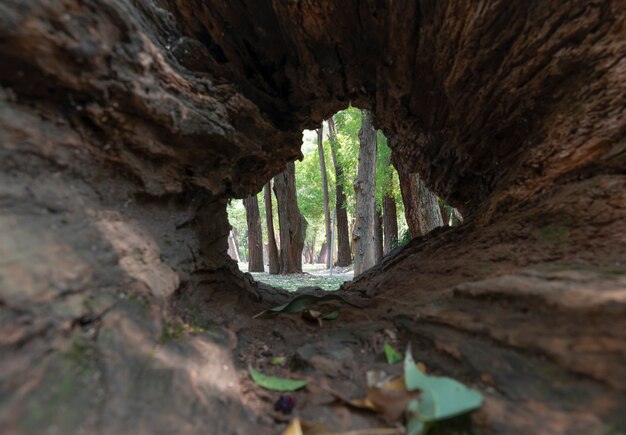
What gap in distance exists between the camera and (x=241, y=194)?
3.54m

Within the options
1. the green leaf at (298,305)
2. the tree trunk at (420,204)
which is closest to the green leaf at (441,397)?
the green leaf at (298,305)

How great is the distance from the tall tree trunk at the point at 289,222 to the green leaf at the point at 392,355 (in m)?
10.2

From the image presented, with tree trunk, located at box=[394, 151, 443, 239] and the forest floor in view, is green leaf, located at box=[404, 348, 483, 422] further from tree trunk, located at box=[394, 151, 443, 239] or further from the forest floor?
tree trunk, located at box=[394, 151, 443, 239]

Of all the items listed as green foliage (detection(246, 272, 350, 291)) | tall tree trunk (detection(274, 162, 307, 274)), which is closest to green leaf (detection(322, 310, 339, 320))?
green foliage (detection(246, 272, 350, 291))

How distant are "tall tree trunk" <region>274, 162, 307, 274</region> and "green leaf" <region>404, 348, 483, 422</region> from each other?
34.9 feet

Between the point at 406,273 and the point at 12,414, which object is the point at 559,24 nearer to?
the point at 406,273

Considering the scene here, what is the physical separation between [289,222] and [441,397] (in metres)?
10.8

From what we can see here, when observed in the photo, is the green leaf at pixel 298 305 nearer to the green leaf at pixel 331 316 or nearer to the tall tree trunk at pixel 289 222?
the green leaf at pixel 331 316

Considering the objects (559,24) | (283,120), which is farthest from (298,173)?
(559,24)

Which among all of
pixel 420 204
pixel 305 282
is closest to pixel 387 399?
pixel 420 204

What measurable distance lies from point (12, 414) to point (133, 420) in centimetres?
32

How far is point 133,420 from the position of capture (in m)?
1.05

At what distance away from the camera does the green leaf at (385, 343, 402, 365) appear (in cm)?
168

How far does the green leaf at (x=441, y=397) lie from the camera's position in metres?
1.14
